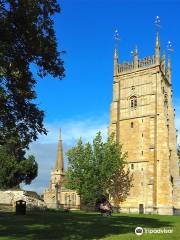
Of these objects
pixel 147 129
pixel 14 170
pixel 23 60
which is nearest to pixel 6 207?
pixel 23 60

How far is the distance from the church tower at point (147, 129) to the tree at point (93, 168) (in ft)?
16.2

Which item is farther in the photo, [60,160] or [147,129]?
[60,160]

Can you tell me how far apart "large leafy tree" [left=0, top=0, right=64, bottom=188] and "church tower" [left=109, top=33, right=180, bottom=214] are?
48.1 m

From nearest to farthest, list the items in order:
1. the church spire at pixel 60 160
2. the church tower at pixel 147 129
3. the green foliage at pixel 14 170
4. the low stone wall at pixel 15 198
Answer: the low stone wall at pixel 15 198 → the church tower at pixel 147 129 → the green foliage at pixel 14 170 → the church spire at pixel 60 160

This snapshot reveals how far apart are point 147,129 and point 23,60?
52.7 meters

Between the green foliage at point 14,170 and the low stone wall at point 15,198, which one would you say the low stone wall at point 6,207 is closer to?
the low stone wall at point 15,198

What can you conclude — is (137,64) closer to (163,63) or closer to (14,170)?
(163,63)

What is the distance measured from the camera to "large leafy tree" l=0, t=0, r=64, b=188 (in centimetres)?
2008

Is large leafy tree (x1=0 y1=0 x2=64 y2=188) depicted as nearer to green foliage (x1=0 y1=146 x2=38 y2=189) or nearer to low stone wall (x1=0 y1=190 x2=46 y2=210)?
low stone wall (x1=0 y1=190 x2=46 y2=210)

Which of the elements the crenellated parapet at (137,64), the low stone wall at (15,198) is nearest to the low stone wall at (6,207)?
the low stone wall at (15,198)

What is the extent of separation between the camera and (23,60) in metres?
21.1

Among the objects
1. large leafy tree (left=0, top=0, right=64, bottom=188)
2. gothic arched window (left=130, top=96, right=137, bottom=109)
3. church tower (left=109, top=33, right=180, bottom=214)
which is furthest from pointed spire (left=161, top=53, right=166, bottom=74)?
large leafy tree (left=0, top=0, right=64, bottom=188)

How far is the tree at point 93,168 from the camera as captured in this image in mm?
62750

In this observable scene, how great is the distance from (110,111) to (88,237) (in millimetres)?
57770
